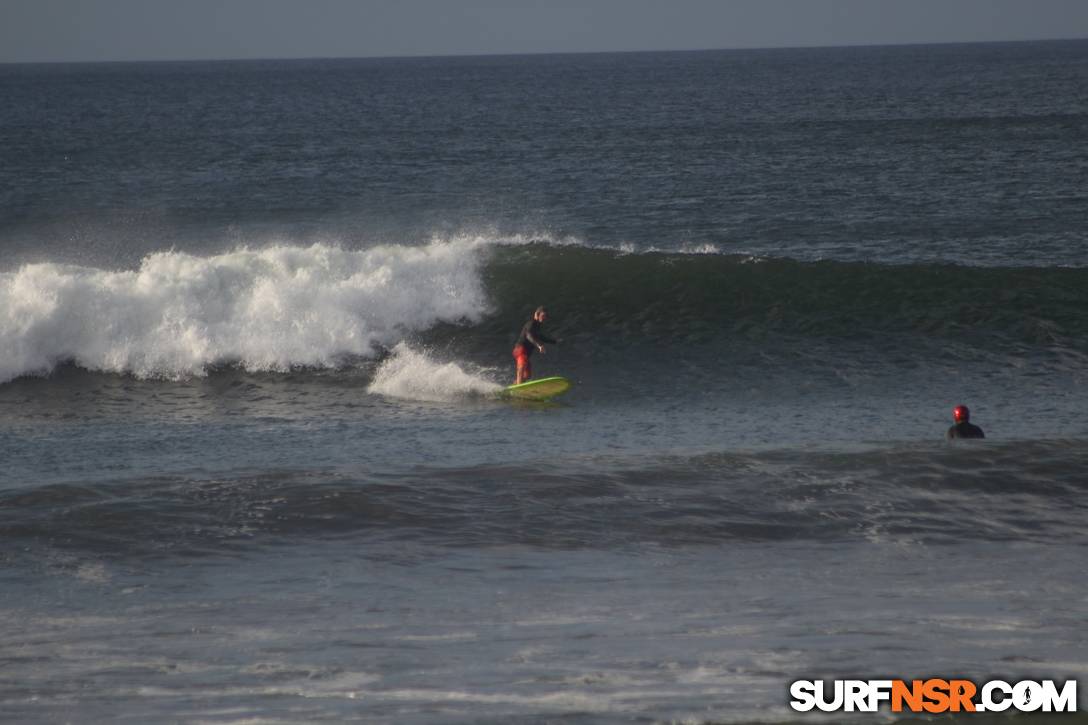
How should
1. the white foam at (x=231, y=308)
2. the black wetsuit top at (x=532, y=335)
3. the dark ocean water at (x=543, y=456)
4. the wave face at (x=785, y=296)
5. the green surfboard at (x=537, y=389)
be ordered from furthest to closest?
the wave face at (x=785, y=296), the white foam at (x=231, y=308), the black wetsuit top at (x=532, y=335), the green surfboard at (x=537, y=389), the dark ocean water at (x=543, y=456)

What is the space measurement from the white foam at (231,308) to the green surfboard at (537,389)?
→ 415 centimetres

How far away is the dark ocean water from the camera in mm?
8531

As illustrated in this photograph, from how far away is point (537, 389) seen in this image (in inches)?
697

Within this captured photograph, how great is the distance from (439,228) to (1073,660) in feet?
95.2

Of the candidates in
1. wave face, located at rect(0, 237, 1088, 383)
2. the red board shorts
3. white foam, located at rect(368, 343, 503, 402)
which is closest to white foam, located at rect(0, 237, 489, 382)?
wave face, located at rect(0, 237, 1088, 383)

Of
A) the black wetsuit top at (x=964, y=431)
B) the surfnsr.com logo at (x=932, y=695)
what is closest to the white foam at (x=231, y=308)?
the black wetsuit top at (x=964, y=431)

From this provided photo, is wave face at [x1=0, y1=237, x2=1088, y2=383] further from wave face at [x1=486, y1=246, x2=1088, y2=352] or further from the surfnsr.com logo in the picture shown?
the surfnsr.com logo

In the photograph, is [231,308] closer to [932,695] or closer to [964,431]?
[964,431]

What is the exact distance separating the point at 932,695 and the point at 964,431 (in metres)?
7.02

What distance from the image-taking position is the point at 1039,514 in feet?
39.3

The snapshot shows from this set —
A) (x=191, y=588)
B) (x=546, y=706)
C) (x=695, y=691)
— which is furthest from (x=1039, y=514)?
(x=191, y=588)

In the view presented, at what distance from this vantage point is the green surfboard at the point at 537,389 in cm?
1770

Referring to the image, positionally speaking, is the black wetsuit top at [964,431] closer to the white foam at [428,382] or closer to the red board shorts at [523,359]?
the red board shorts at [523,359]

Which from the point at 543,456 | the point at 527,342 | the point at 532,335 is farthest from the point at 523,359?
the point at 543,456
